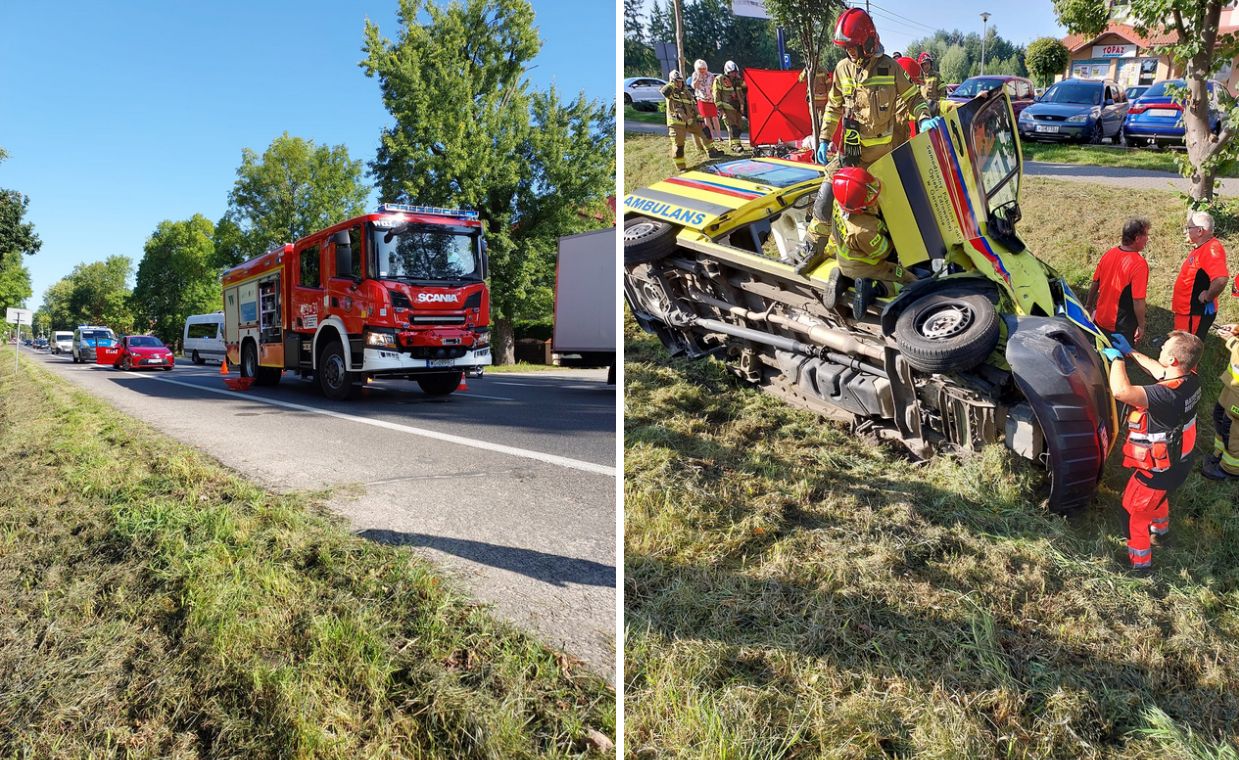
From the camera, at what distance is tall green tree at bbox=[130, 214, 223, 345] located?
42.2 m

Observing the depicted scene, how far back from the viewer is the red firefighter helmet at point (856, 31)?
18.0 feet

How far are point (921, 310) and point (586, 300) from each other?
7.83m

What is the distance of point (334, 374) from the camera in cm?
1197

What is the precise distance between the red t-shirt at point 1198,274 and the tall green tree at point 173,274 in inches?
1665

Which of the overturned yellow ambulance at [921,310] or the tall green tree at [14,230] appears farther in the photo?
the tall green tree at [14,230]

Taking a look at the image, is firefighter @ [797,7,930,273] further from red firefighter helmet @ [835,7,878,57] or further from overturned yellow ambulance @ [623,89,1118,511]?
overturned yellow ambulance @ [623,89,1118,511]

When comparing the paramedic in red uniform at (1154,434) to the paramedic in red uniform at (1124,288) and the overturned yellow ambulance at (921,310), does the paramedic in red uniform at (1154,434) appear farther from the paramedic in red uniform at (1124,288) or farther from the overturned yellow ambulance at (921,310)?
the paramedic in red uniform at (1124,288)

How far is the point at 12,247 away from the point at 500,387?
Result: 64.4 feet

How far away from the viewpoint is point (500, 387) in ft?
47.4

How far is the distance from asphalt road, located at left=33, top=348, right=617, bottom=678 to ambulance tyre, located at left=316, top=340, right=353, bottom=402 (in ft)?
0.75

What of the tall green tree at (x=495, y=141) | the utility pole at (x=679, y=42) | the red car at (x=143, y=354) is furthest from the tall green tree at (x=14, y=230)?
the utility pole at (x=679, y=42)

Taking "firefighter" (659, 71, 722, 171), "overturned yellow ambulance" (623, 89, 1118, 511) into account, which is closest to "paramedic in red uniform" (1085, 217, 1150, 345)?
"overturned yellow ambulance" (623, 89, 1118, 511)

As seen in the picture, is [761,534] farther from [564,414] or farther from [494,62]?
[494,62]

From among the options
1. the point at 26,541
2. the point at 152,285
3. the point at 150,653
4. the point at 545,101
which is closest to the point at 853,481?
the point at 150,653
